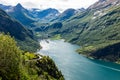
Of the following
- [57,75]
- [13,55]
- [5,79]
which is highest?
[57,75]

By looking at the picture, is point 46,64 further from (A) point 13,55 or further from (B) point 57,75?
(A) point 13,55

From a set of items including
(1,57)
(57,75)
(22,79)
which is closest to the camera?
(1,57)

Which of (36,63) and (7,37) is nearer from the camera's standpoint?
(7,37)

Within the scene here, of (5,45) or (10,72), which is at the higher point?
(5,45)

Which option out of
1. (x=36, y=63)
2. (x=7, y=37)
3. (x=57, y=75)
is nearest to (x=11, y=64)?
(x=7, y=37)

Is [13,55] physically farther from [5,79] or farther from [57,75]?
[57,75]

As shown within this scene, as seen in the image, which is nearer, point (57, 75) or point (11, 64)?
point (11, 64)

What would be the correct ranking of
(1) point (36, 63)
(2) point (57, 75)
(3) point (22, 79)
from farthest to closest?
1. (2) point (57, 75)
2. (1) point (36, 63)
3. (3) point (22, 79)

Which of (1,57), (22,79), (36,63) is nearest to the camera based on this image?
(1,57)

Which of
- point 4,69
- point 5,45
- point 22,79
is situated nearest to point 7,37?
point 5,45
